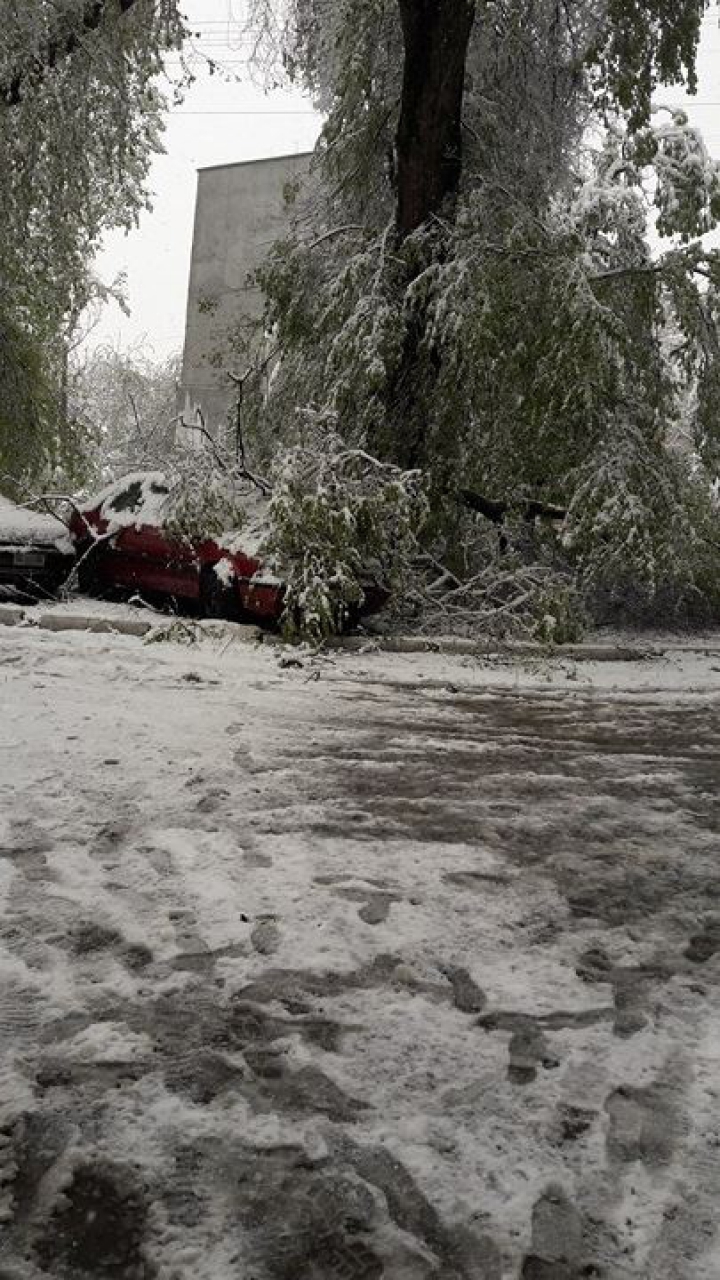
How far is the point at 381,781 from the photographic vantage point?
4285 mm

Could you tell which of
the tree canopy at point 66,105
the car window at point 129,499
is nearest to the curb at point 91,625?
the car window at point 129,499

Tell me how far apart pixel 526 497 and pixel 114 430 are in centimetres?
3585

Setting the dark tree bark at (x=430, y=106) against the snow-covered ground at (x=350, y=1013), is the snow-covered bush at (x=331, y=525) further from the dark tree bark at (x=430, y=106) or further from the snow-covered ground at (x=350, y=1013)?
the snow-covered ground at (x=350, y=1013)

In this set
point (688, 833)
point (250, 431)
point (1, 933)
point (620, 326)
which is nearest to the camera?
point (1, 933)

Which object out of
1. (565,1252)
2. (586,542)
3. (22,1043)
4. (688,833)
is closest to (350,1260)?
(565,1252)

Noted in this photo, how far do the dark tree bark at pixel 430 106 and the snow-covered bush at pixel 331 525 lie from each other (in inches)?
137

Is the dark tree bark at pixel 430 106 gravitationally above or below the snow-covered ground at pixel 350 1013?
above

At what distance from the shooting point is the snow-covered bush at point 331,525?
8.48 meters

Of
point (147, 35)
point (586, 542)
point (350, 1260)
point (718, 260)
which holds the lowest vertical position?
point (350, 1260)

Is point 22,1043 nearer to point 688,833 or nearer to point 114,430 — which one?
point 688,833

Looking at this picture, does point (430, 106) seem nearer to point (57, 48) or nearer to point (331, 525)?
point (57, 48)

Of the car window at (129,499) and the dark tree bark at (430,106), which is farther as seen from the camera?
the car window at (129,499)

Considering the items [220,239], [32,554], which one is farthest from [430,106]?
[220,239]

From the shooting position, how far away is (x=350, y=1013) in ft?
7.53
